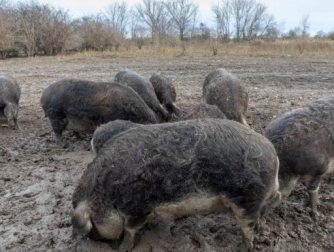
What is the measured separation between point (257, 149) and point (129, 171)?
1084 mm

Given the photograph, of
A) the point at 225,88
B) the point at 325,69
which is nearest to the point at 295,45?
the point at 325,69

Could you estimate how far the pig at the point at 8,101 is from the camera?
6477 mm

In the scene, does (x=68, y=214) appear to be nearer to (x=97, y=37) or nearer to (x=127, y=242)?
(x=127, y=242)

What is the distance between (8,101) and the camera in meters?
6.57

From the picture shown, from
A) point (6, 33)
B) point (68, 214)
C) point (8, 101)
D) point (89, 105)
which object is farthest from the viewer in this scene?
point (6, 33)

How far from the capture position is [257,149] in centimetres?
302

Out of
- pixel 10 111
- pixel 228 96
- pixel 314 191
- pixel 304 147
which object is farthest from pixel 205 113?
pixel 10 111

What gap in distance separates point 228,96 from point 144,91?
149 centimetres

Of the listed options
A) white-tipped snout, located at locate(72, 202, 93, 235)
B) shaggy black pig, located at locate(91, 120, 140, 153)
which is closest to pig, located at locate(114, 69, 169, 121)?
shaggy black pig, located at locate(91, 120, 140, 153)

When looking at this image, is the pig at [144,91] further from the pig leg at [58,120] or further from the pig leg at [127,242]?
the pig leg at [127,242]

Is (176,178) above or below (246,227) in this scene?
above

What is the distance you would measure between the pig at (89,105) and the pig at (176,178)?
2.22 m

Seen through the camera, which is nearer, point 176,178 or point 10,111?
point 176,178

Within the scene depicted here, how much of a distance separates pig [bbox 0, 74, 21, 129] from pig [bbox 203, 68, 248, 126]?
3.53 meters
